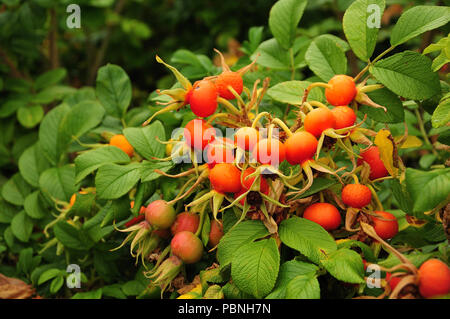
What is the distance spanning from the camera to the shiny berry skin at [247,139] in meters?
0.74

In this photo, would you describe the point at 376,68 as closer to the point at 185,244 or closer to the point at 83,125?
the point at 185,244

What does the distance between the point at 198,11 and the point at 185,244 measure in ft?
7.33

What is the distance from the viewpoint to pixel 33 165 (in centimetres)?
130

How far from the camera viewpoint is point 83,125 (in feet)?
4.01

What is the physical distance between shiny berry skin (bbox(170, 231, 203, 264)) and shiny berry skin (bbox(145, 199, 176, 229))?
0.12 ft

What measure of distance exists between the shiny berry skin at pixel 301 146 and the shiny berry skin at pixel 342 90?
0.13 m

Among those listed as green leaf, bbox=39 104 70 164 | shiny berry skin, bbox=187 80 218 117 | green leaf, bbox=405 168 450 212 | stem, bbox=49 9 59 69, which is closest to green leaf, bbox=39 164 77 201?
green leaf, bbox=39 104 70 164

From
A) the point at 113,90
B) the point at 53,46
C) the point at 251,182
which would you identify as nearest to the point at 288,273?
the point at 251,182

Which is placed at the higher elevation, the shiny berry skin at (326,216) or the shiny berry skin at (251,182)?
the shiny berry skin at (251,182)

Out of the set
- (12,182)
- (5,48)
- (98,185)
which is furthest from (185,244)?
(5,48)

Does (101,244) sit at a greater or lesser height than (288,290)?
greater

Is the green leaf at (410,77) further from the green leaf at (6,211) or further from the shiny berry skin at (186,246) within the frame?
the green leaf at (6,211)

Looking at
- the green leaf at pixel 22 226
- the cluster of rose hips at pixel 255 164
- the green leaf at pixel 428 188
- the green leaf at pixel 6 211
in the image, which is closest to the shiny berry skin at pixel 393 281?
the cluster of rose hips at pixel 255 164

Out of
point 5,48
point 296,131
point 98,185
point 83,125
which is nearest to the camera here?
point 296,131
